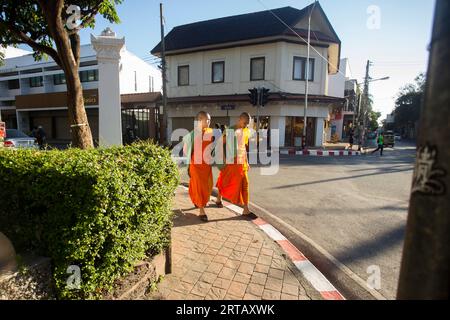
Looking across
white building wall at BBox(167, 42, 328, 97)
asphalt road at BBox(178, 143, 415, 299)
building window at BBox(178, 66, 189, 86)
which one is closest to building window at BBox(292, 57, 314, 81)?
white building wall at BBox(167, 42, 328, 97)

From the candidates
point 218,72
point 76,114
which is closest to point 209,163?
point 76,114

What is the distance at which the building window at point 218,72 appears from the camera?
19328mm

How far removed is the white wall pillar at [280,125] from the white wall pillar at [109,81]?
13130mm

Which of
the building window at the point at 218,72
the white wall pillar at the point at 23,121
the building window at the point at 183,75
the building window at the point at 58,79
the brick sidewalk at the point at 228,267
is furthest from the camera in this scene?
the white wall pillar at the point at 23,121

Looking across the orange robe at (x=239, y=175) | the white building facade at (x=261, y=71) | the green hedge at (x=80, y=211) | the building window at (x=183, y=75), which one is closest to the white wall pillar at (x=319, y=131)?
the white building facade at (x=261, y=71)

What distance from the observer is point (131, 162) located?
247 cm

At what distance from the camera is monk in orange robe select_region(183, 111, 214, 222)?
4.61 m

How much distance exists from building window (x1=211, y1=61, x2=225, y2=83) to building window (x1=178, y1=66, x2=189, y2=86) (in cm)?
220

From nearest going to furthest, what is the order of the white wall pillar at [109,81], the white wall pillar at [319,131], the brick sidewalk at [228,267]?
the brick sidewalk at [228,267]
the white wall pillar at [109,81]
the white wall pillar at [319,131]

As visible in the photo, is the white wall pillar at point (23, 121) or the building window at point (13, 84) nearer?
the white wall pillar at point (23, 121)

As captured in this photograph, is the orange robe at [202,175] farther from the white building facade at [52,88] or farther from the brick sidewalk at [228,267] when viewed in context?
the white building facade at [52,88]

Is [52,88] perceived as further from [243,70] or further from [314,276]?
[314,276]
